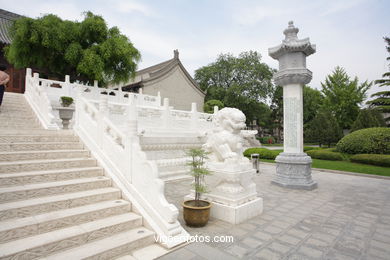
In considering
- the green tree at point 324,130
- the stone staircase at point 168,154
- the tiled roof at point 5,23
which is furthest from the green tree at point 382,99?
the tiled roof at point 5,23

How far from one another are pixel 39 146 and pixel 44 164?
2.69 feet

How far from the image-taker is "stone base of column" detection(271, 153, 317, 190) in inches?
273

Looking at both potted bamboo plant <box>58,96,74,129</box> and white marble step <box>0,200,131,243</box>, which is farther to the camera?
potted bamboo plant <box>58,96,74,129</box>

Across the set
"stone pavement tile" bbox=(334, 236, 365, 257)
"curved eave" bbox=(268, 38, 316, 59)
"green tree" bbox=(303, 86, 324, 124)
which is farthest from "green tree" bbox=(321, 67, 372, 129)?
"stone pavement tile" bbox=(334, 236, 365, 257)

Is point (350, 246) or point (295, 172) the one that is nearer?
point (350, 246)

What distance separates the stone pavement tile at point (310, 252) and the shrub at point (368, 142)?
11.6 meters

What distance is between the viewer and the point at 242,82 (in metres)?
30.2

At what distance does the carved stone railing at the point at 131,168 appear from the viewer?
11.1 feet

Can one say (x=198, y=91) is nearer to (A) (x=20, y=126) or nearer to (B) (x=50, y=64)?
(B) (x=50, y=64)

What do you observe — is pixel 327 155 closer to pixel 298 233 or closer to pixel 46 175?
pixel 298 233

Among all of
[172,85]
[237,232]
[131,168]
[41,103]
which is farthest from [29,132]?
[172,85]

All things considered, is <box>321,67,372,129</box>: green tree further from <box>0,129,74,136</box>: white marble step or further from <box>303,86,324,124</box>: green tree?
<box>0,129,74,136</box>: white marble step

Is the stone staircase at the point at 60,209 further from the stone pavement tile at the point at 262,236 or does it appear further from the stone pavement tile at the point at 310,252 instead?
the stone pavement tile at the point at 310,252

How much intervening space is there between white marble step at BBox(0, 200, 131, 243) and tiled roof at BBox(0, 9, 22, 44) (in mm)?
16403
